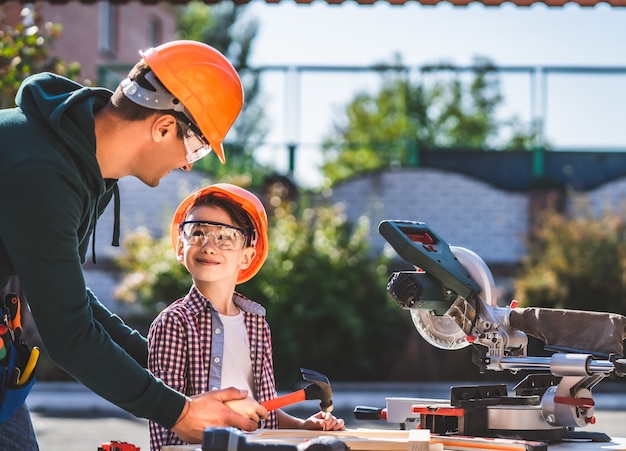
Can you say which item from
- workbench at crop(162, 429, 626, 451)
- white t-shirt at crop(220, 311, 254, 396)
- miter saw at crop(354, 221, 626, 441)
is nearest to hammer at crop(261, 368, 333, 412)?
workbench at crop(162, 429, 626, 451)

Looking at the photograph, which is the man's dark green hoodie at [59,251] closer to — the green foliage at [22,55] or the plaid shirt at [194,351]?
the plaid shirt at [194,351]

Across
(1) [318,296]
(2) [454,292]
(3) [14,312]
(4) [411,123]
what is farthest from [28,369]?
(4) [411,123]

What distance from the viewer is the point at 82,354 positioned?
2805mm

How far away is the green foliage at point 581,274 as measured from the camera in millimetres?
14906

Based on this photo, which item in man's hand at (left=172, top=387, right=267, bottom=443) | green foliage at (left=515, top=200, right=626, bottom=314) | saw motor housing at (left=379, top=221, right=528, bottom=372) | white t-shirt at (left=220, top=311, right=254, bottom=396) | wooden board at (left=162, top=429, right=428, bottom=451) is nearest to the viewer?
wooden board at (left=162, top=429, right=428, bottom=451)

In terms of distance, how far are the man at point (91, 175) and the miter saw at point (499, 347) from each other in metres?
0.61

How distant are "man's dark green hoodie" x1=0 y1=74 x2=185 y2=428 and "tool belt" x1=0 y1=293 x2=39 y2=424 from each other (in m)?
0.20

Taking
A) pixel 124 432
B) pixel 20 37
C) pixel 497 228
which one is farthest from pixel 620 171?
pixel 20 37

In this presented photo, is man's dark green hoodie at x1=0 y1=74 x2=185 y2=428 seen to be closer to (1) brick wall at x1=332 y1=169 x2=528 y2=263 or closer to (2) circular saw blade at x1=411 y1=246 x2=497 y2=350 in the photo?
(2) circular saw blade at x1=411 y1=246 x2=497 y2=350

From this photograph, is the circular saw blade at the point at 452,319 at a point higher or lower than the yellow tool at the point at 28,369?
higher

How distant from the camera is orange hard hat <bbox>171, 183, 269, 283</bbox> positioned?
3.87 meters

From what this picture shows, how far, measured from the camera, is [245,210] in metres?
3.94

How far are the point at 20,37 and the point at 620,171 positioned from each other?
494 inches

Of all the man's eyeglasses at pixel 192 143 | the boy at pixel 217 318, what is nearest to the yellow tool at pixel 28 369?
the boy at pixel 217 318
